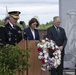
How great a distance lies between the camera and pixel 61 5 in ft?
44.2

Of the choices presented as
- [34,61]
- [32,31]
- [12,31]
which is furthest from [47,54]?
[12,31]

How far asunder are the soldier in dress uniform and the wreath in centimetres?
51

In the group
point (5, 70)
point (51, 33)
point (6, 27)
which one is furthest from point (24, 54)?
point (51, 33)

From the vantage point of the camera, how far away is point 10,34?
9359 millimetres

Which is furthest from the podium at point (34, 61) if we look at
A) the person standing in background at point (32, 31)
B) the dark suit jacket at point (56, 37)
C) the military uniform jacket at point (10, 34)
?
the dark suit jacket at point (56, 37)

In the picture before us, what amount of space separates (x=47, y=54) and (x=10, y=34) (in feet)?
3.45

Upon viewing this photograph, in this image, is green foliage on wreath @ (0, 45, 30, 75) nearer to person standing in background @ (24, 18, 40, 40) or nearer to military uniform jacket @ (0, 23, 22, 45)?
military uniform jacket @ (0, 23, 22, 45)

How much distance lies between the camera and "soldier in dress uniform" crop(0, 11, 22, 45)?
932 cm

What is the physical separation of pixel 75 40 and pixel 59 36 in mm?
2657

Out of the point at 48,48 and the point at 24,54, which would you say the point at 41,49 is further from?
the point at 24,54

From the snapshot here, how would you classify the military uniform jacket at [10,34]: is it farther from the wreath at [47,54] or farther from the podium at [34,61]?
the wreath at [47,54]

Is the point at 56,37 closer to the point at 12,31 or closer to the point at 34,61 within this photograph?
the point at 34,61

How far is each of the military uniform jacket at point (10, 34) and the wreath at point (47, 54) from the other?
49 cm

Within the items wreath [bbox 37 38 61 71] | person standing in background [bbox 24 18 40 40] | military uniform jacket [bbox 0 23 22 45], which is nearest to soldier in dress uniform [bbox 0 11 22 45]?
military uniform jacket [bbox 0 23 22 45]
